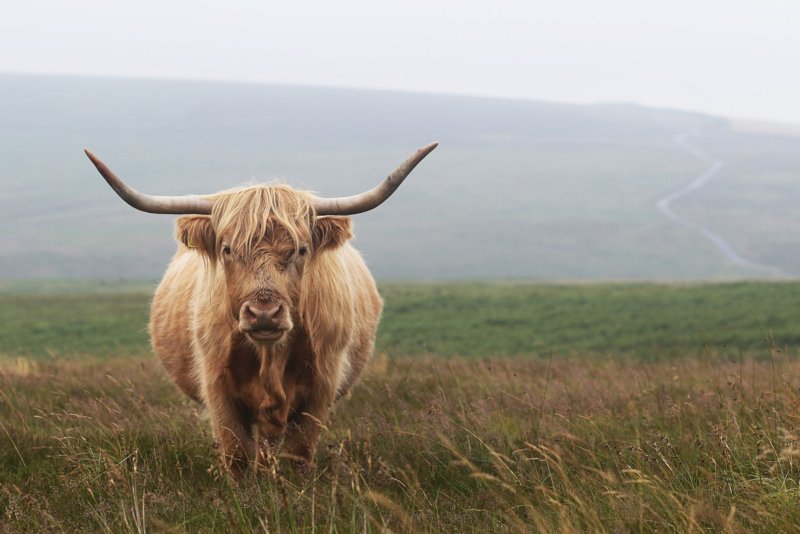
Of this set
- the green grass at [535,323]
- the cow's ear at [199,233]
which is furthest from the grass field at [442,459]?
the green grass at [535,323]

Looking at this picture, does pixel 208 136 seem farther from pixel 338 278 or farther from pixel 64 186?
pixel 338 278

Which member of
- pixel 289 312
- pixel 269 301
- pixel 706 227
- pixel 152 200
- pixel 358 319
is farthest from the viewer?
pixel 706 227

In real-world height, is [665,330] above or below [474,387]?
below

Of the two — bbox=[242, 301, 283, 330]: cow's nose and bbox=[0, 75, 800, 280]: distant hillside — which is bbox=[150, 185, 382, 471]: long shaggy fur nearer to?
bbox=[242, 301, 283, 330]: cow's nose

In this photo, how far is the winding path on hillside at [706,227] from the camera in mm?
110062

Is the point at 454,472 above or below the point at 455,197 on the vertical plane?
above

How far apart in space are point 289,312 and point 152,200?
95cm

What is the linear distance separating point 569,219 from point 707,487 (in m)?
131

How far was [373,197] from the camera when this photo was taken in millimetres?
5004

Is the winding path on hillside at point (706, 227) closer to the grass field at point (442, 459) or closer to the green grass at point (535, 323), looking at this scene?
the green grass at point (535, 323)

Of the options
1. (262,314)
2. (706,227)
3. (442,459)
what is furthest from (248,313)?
(706,227)

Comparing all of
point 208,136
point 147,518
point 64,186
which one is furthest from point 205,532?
point 208,136

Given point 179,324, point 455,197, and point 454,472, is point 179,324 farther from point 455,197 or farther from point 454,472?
point 455,197

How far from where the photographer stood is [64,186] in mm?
162750
